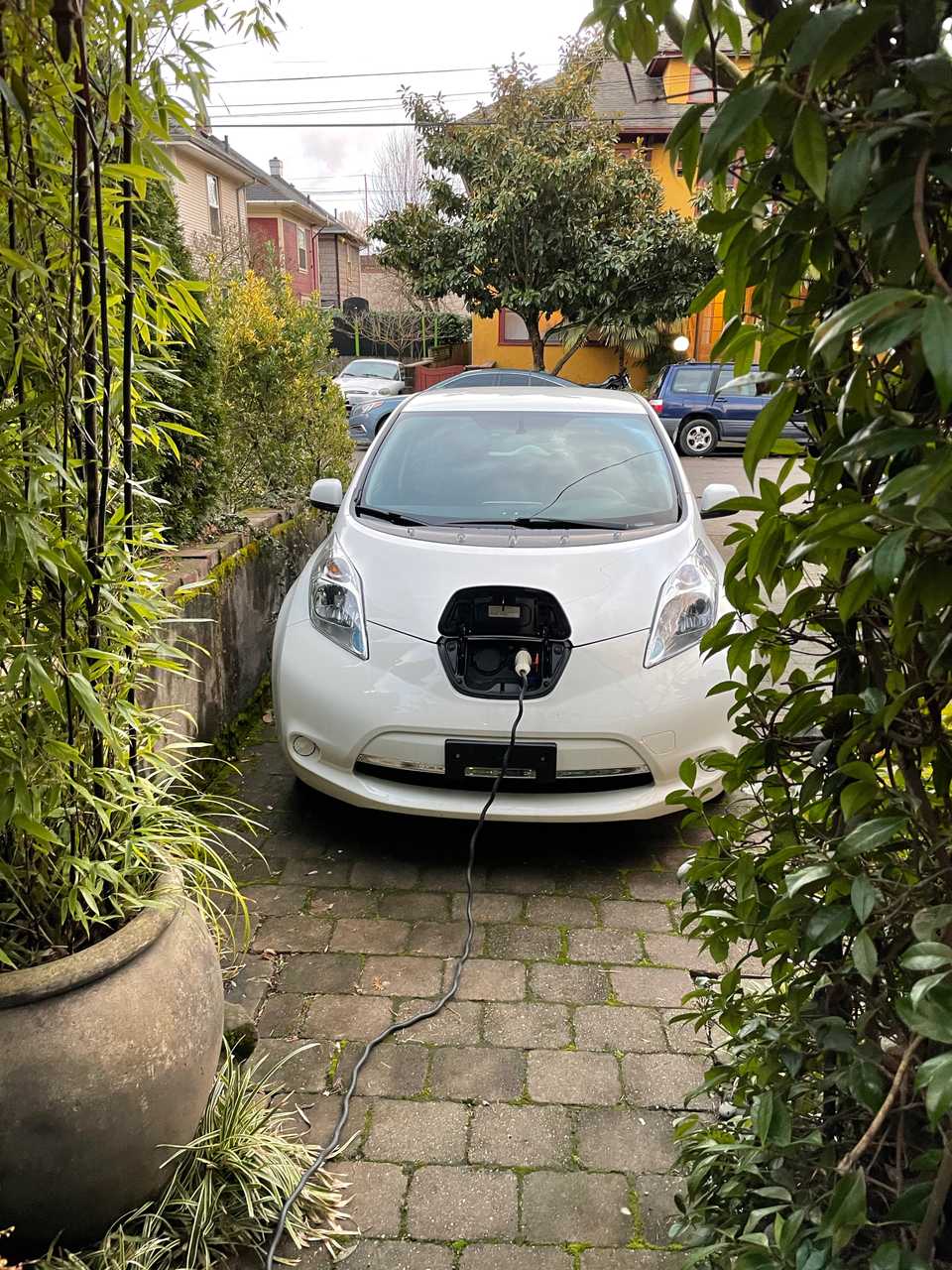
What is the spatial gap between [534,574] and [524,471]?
0.97m

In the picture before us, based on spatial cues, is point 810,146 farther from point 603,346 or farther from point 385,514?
point 603,346

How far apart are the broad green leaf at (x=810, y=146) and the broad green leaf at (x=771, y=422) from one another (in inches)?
10.8

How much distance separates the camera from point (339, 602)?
3861 millimetres

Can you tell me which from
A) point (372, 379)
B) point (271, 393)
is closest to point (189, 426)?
point (271, 393)

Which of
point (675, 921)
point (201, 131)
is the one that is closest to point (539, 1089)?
point (675, 921)

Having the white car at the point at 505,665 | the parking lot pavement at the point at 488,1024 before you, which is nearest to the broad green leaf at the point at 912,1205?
the parking lot pavement at the point at 488,1024

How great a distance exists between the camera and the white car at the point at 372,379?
23.3 metres

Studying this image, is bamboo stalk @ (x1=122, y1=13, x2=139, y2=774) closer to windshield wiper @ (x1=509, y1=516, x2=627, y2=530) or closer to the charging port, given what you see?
the charging port

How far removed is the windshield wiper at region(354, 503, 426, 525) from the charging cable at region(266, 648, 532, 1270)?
92 centimetres

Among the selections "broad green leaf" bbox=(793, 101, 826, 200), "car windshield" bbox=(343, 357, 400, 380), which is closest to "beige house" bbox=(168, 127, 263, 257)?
"car windshield" bbox=(343, 357, 400, 380)

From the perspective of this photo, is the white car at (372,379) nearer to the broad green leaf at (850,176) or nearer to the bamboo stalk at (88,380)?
the bamboo stalk at (88,380)

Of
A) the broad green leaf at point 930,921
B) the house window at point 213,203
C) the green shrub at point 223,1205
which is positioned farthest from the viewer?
the house window at point 213,203

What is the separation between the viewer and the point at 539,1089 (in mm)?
2576

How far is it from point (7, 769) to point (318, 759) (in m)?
2.03
